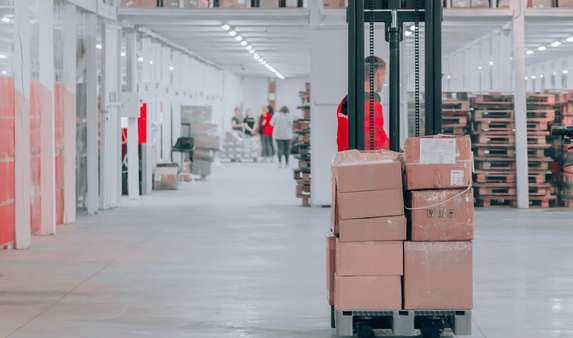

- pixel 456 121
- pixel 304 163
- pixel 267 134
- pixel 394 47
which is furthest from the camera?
pixel 267 134

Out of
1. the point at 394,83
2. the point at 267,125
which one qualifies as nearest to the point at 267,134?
the point at 267,125

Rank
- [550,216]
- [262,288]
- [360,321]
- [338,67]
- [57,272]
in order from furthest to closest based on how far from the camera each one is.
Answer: [338,67], [550,216], [57,272], [262,288], [360,321]

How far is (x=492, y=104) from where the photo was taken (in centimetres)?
2014

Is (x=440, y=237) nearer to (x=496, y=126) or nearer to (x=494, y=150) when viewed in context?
(x=494, y=150)

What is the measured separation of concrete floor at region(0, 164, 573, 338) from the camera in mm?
8281

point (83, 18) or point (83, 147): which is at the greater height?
point (83, 18)

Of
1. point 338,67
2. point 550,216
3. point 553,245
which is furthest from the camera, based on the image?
point 338,67

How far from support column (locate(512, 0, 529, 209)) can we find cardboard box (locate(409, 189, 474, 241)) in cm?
1228

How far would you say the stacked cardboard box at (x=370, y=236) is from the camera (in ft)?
24.4

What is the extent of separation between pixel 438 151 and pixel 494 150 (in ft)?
41.7

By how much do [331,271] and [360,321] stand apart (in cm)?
37

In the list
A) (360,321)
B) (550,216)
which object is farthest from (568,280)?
(550,216)

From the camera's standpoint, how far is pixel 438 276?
7.44m

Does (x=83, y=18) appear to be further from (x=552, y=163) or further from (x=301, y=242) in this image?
(x=552, y=163)
